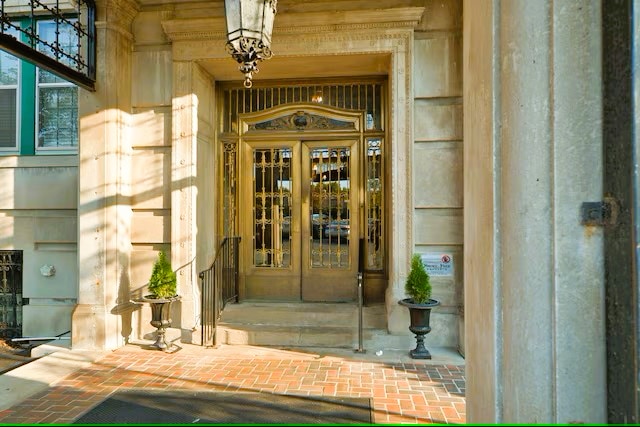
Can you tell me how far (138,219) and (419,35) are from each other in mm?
5009

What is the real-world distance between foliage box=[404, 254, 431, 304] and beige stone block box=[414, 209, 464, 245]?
1.60 ft

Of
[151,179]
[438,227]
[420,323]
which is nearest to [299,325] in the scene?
[420,323]

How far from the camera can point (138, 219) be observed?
653 centimetres

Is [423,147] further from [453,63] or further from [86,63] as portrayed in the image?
[86,63]

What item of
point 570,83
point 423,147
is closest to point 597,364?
point 570,83

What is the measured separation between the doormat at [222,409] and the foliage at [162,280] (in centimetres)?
167

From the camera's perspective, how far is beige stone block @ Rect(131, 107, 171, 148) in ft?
21.3

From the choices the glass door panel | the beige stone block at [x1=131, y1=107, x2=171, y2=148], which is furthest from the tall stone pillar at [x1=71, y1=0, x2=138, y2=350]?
the glass door panel

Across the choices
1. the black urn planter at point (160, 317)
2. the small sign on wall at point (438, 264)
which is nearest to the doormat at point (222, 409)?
the black urn planter at point (160, 317)

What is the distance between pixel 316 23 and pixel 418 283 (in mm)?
3980

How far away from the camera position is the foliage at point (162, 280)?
5898mm

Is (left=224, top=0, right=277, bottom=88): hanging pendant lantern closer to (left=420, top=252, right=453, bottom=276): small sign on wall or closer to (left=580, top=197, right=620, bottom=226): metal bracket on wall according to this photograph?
(left=580, top=197, right=620, bottom=226): metal bracket on wall

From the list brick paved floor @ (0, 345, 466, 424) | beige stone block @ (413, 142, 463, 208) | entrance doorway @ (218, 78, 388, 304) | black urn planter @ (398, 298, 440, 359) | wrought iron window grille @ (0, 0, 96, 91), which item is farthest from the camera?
entrance doorway @ (218, 78, 388, 304)

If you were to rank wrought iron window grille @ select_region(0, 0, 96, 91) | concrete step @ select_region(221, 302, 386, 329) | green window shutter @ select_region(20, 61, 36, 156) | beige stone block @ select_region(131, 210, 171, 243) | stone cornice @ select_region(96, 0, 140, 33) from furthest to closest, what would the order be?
green window shutter @ select_region(20, 61, 36, 156) < beige stone block @ select_region(131, 210, 171, 243) < concrete step @ select_region(221, 302, 386, 329) < stone cornice @ select_region(96, 0, 140, 33) < wrought iron window grille @ select_region(0, 0, 96, 91)
